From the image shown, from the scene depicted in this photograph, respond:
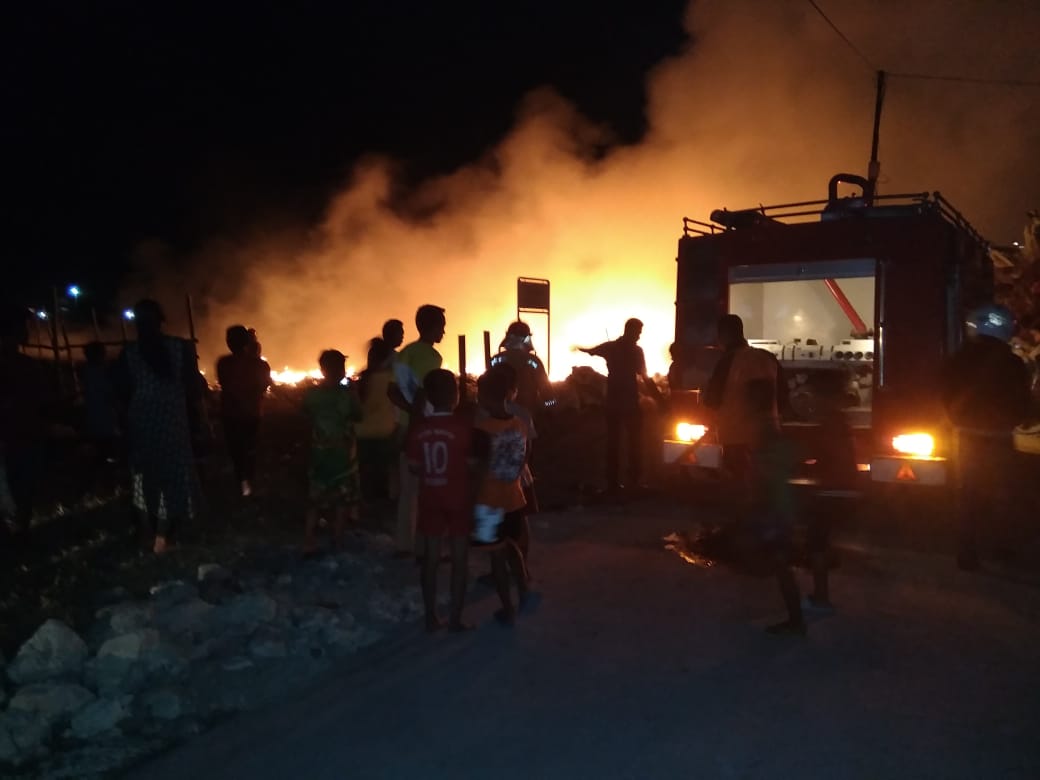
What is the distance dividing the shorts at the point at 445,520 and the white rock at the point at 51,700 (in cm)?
164

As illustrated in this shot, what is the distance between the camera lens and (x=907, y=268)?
7305 mm

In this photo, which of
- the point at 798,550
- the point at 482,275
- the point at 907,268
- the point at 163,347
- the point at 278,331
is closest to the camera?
the point at 163,347

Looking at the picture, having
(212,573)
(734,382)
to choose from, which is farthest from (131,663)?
(734,382)

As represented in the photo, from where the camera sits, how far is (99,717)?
3842 mm

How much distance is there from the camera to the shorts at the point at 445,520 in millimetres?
4613

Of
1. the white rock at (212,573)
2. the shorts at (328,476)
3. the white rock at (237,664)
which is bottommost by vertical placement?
the white rock at (237,664)

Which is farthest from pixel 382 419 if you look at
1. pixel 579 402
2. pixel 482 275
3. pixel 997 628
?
pixel 482 275

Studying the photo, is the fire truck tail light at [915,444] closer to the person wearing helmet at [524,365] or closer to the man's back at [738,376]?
the man's back at [738,376]

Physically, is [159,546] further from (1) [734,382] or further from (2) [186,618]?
(1) [734,382]

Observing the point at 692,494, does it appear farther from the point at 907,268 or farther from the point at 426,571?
the point at 426,571

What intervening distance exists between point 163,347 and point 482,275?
537 inches

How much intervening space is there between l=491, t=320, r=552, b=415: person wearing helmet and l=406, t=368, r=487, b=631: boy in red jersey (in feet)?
3.13

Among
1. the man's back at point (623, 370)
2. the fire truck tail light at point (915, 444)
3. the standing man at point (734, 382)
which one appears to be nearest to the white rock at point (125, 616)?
the standing man at point (734, 382)

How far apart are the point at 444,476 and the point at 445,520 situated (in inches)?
9.0
